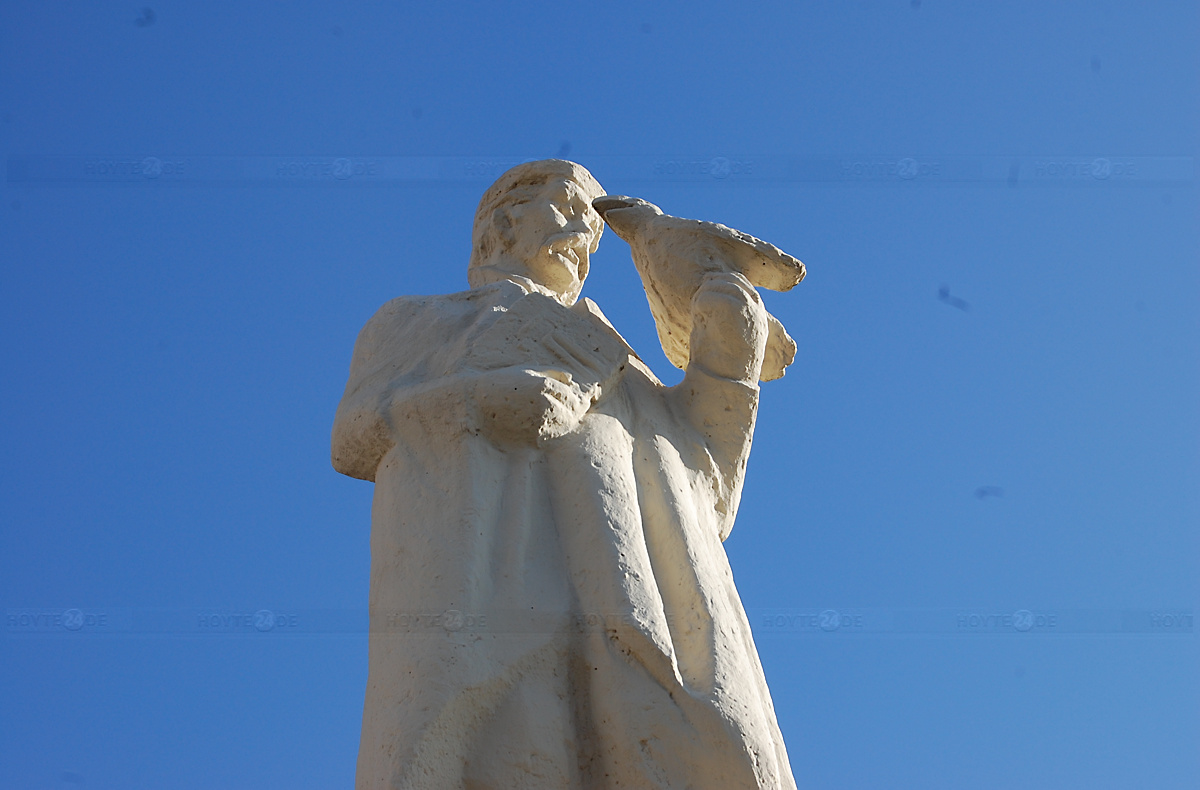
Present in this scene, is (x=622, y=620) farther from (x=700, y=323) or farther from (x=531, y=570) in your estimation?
(x=700, y=323)

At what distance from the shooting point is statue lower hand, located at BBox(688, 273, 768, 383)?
531 cm

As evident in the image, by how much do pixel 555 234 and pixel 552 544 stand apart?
1.57 m

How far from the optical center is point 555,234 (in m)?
5.79

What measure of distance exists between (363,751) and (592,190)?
267 centimetres

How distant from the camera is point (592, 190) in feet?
19.8

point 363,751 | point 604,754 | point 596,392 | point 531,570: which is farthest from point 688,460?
point 363,751

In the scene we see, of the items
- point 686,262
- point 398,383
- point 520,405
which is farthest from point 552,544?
point 686,262

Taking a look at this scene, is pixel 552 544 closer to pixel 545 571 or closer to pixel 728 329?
pixel 545 571

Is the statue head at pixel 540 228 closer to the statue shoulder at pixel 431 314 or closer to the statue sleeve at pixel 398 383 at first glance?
the statue shoulder at pixel 431 314

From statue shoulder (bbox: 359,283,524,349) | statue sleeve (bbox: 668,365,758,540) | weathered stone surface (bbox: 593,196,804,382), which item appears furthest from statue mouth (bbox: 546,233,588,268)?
statue sleeve (bbox: 668,365,758,540)

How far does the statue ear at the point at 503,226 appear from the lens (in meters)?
5.84

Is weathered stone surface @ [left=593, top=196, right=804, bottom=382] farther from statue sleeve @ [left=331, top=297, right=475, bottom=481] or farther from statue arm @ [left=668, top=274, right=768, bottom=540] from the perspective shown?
statue sleeve @ [left=331, top=297, right=475, bottom=481]

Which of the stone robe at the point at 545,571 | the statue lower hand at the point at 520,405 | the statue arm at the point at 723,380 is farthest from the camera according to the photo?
the statue arm at the point at 723,380

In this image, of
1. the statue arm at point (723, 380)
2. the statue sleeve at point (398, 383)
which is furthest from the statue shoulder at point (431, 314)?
the statue arm at point (723, 380)
